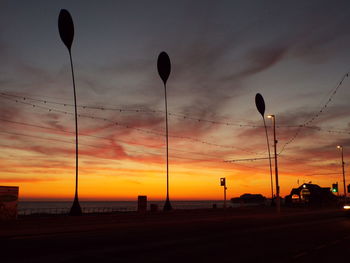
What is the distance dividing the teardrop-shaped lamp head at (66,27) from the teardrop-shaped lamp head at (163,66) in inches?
545

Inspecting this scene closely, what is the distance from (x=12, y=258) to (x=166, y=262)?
166 inches

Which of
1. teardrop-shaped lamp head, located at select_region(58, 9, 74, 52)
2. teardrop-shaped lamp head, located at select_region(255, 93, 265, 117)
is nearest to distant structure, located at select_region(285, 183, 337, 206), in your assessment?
teardrop-shaped lamp head, located at select_region(255, 93, 265, 117)

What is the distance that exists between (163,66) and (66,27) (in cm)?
1475

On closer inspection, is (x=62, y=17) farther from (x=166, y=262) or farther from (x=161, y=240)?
(x=166, y=262)

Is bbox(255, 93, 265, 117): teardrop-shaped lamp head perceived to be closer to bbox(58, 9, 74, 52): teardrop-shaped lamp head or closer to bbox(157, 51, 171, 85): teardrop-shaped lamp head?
bbox(157, 51, 171, 85): teardrop-shaped lamp head

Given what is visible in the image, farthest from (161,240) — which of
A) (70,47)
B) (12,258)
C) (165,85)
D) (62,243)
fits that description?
(165,85)

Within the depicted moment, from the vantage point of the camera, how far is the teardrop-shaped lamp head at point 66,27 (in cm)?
3613

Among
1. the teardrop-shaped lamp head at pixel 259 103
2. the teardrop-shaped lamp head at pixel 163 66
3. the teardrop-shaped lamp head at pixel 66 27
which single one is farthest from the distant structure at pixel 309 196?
the teardrop-shaped lamp head at pixel 66 27

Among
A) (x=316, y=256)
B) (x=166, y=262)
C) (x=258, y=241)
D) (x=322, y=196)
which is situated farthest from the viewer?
(x=322, y=196)

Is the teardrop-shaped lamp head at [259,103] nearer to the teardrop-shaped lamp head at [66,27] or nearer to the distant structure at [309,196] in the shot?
the distant structure at [309,196]

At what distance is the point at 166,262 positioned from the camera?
33.6 feet

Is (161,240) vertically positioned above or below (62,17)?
below

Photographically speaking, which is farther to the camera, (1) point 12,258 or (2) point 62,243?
(2) point 62,243

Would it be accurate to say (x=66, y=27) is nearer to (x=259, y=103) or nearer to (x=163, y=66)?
(x=163, y=66)
